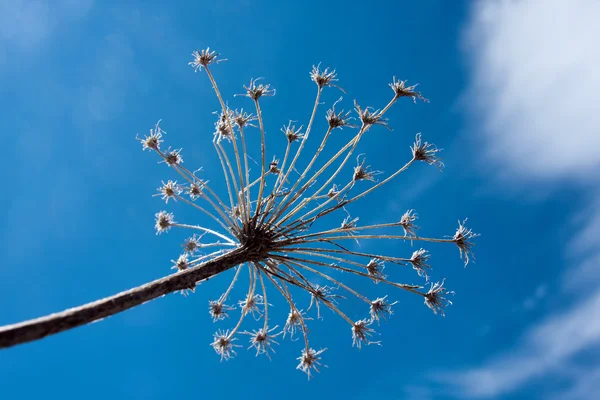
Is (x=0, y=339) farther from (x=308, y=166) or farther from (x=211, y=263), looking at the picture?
(x=308, y=166)

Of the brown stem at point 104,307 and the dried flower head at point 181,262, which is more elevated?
the dried flower head at point 181,262

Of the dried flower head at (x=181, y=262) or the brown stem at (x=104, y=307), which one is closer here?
the brown stem at (x=104, y=307)

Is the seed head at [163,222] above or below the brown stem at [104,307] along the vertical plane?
above

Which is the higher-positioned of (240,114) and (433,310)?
(240,114)

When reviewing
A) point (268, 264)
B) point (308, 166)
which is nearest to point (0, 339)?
point (268, 264)

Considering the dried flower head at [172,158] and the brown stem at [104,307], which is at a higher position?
the dried flower head at [172,158]

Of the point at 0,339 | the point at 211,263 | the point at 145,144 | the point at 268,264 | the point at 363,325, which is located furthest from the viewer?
the point at 363,325

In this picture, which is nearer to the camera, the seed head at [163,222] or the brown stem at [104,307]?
the brown stem at [104,307]

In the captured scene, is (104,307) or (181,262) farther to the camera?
(181,262)
